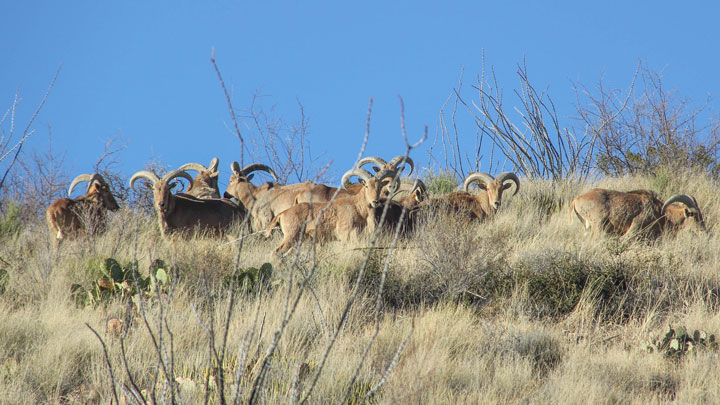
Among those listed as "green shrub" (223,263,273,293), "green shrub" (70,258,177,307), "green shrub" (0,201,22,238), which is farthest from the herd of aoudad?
"green shrub" (70,258,177,307)

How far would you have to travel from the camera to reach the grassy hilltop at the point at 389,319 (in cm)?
683

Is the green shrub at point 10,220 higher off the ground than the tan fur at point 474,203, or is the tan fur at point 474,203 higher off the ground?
the tan fur at point 474,203

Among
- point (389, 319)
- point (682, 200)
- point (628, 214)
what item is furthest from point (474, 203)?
point (389, 319)

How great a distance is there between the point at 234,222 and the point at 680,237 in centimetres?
675

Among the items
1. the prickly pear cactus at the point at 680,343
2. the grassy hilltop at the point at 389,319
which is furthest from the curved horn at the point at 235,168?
the prickly pear cactus at the point at 680,343

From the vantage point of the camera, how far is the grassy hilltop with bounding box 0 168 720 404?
6.83 meters

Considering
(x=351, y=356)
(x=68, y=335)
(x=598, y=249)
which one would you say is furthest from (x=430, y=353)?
(x=598, y=249)

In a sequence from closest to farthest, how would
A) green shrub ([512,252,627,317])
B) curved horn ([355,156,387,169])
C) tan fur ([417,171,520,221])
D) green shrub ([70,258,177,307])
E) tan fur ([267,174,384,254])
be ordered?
green shrub ([70,258,177,307]) → green shrub ([512,252,627,317]) → tan fur ([267,174,384,254]) → tan fur ([417,171,520,221]) → curved horn ([355,156,387,169])

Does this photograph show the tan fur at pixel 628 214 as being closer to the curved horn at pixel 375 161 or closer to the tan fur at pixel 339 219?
the tan fur at pixel 339 219

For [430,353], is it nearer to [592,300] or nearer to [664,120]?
[592,300]

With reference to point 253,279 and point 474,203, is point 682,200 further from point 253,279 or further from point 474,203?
point 253,279

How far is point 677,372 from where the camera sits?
25.1 feet

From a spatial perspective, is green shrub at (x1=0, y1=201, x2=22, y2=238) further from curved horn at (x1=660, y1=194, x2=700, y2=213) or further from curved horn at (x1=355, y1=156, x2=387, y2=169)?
curved horn at (x1=660, y1=194, x2=700, y2=213)

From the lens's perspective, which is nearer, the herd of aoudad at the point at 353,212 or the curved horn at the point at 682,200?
the herd of aoudad at the point at 353,212
